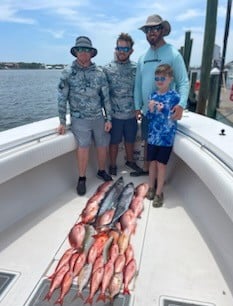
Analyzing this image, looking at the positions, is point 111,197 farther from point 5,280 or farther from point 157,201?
point 5,280

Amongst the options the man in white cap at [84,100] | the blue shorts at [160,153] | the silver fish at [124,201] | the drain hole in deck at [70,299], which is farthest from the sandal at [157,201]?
the drain hole in deck at [70,299]

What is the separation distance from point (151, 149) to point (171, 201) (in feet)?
2.03

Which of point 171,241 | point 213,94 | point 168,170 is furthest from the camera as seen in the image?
point 213,94

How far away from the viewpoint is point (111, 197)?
327cm

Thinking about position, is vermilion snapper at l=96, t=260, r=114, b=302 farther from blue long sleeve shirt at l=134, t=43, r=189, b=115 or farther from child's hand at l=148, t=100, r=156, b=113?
blue long sleeve shirt at l=134, t=43, r=189, b=115

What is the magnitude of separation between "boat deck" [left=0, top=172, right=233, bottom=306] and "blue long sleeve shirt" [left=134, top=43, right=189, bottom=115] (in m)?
1.13

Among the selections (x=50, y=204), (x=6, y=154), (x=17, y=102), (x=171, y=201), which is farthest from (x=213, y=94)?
(x=17, y=102)

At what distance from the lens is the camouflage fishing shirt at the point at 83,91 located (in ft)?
10.6

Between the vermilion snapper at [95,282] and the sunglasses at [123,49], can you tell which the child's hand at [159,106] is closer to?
the sunglasses at [123,49]

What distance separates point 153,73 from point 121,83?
1.56 feet

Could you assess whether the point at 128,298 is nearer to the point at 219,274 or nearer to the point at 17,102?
the point at 219,274

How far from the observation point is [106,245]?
239 centimetres

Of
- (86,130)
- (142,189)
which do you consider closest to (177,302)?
(142,189)

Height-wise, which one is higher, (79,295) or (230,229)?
(230,229)
